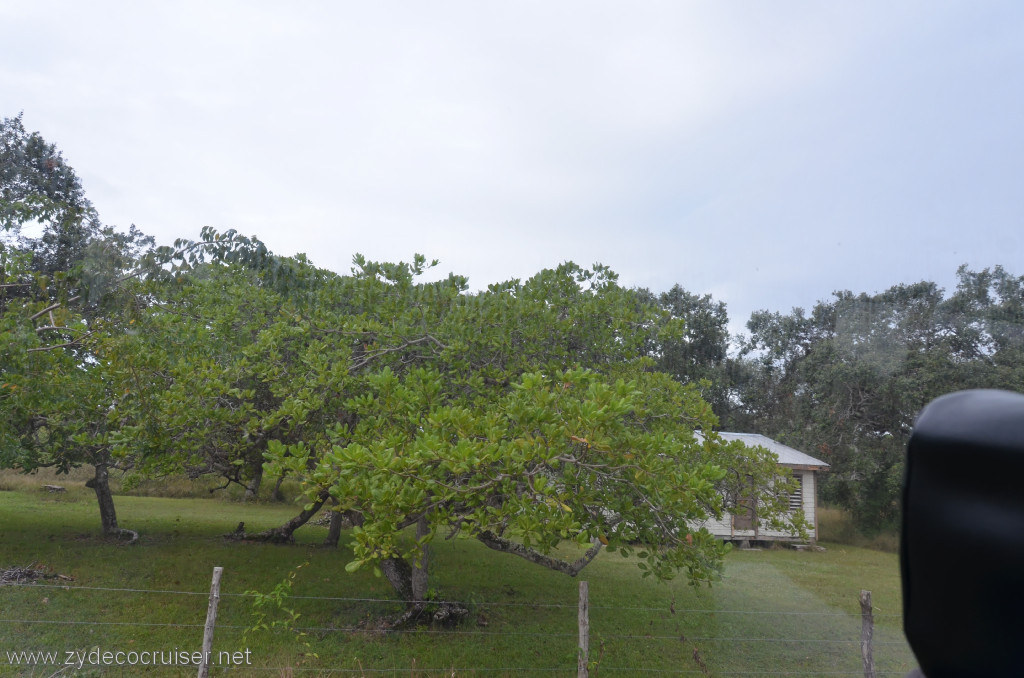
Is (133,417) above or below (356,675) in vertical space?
above

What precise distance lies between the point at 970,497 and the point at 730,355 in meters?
24.2

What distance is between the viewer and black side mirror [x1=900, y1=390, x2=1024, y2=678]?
473 millimetres

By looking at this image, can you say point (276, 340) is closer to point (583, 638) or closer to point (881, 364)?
point (583, 638)

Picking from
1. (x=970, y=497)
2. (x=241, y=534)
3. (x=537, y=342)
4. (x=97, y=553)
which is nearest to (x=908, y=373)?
(x=537, y=342)

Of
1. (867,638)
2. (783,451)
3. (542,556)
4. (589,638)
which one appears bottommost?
(589,638)

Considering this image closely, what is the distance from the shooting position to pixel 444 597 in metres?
9.01

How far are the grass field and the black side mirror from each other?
6.56 m

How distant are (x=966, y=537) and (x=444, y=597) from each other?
30.5 ft

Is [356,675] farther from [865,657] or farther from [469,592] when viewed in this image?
[865,657]

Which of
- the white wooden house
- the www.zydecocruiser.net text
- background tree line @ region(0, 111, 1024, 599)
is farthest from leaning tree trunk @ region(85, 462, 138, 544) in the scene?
the white wooden house

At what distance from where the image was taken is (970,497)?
0.49 m

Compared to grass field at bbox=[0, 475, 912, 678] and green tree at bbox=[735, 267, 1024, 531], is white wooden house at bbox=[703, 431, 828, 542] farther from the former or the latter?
grass field at bbox=[0, 475, 912, 678]

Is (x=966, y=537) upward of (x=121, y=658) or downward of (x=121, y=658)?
upward

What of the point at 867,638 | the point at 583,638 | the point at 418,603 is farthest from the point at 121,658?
the point at 867,638
